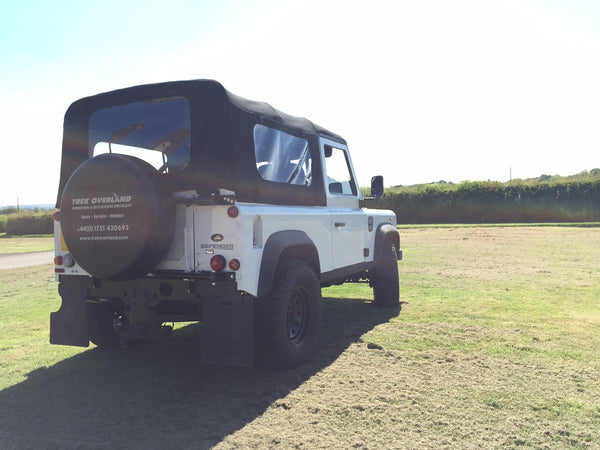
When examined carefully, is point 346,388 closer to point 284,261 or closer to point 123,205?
point 284,261

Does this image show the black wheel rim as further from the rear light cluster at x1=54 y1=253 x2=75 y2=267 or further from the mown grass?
the mown grass

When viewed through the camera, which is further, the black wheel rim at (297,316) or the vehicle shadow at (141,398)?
the black wheel rim at (297,316)

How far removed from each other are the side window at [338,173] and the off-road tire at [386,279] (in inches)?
45.8

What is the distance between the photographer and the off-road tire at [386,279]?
6.80m

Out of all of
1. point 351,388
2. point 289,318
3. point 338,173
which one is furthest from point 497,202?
point 351,388

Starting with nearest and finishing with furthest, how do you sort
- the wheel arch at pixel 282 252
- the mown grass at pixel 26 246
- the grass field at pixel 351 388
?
the grass field at pixel 351 388, the wheel arch at pixel 282 252, the mown grass at pixel 26 246

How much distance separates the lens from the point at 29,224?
148 feet

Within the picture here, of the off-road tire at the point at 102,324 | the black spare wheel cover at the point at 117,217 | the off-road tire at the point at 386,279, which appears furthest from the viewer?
the off-road tire at the point at 386,279

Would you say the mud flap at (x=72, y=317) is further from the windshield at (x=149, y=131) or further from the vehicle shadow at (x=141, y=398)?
the windshield at (x=149, y=131)

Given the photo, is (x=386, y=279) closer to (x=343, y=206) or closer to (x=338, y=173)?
(x=343, y=206)

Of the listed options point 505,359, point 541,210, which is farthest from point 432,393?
point 541,210

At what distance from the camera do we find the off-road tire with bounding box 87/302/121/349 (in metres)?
4.55

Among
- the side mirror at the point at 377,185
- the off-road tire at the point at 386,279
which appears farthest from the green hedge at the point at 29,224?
the side mirror at the point at 377,185

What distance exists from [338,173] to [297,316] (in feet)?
7.13
